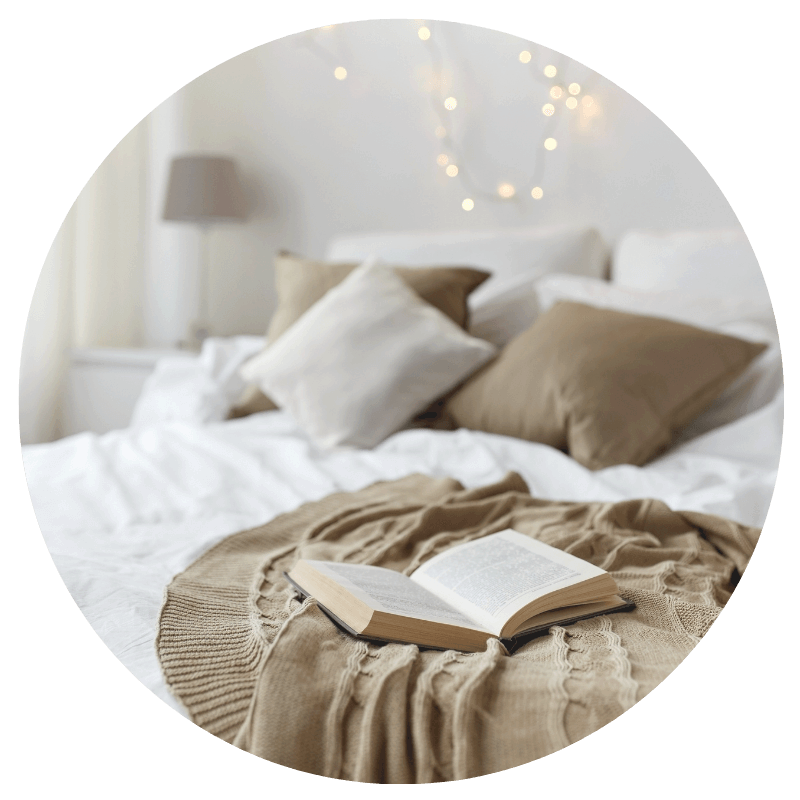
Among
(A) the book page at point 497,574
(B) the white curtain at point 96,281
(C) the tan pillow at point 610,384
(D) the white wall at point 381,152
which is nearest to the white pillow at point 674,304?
(C) the tan pillow at point 610,384

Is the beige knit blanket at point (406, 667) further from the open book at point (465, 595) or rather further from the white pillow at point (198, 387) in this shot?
the white pillow at point (198, 387)

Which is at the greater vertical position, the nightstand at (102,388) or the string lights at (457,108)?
the string lights at (457,108)

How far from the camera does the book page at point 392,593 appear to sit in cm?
74

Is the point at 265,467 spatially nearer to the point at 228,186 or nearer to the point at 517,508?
the point at 517,508

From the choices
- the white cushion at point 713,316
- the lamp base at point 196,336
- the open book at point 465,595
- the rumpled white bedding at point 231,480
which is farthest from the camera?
the lamp base at point 196,336

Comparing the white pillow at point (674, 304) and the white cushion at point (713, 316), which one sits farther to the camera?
the white pillow at point (674, 304)

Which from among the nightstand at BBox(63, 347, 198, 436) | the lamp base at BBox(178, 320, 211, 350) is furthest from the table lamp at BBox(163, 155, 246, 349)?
the nightstand at BBox(63, 347, 198, 436)

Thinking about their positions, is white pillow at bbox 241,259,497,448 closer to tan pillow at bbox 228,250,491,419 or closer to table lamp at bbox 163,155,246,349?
tan pillow at bbox 228,250,491,419

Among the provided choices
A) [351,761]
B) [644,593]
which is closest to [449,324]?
[644,593]

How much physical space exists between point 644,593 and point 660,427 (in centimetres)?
70

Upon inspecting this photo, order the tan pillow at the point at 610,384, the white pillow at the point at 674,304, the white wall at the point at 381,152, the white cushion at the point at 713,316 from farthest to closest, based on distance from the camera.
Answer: the white wall at the point at 381,152
the white pillow at the point at 674,304
the white cushion at the point at 713,316
the tan pillow at the point at 610,384

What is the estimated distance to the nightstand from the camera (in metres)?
2.68

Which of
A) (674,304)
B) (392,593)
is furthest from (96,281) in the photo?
(392,593)

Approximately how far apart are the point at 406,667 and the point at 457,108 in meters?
2.26
